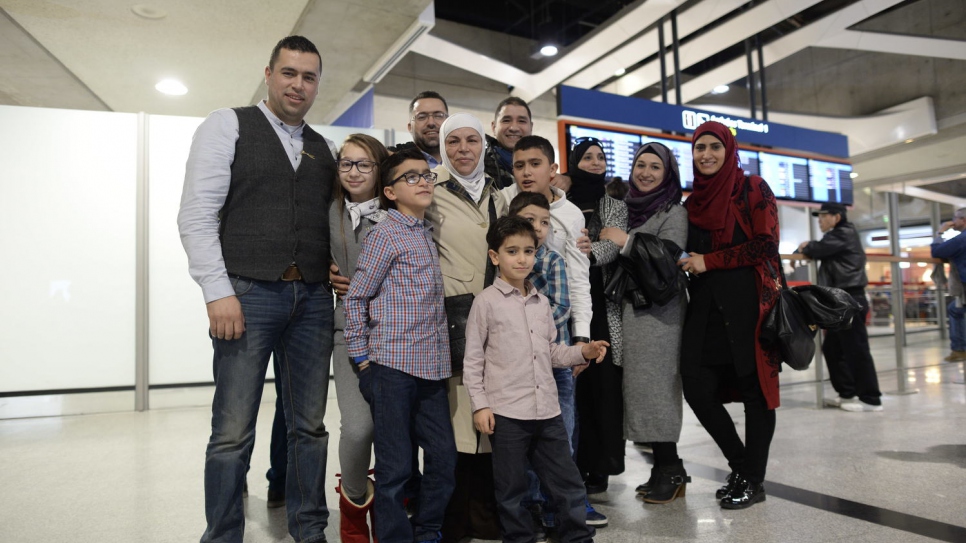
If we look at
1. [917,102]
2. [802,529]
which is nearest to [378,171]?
[802,529]

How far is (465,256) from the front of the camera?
7.23 feet

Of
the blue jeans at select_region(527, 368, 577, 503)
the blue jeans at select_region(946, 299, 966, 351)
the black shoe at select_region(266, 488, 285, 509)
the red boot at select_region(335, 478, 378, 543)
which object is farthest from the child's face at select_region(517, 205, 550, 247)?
the blue jeans at select_region(946, 299, 966, 351)

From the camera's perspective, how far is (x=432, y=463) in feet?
6.47

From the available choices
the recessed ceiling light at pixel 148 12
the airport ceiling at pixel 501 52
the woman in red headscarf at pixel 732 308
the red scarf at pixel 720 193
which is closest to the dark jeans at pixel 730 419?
the woman in red headscarf at pixel 732 308

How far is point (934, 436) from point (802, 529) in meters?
2.19

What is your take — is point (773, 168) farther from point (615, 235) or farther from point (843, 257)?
point (615, 235)

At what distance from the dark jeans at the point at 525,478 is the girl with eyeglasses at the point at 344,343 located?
0.45m

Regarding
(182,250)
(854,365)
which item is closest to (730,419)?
(854,365)

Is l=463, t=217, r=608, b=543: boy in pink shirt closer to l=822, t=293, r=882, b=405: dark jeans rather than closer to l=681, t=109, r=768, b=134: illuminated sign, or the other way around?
l=822, t=293, r=882, b=405: dark jeans

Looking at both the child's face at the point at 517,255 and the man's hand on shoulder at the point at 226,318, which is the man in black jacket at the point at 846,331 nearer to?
the child's face at the point at 517,255

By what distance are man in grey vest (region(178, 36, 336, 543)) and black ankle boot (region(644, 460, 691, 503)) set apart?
1378 millimetres

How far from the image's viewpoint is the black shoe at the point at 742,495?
8.07 ft

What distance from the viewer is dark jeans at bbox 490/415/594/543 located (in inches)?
77.2

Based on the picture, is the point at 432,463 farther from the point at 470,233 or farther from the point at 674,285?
the point at 674,285
